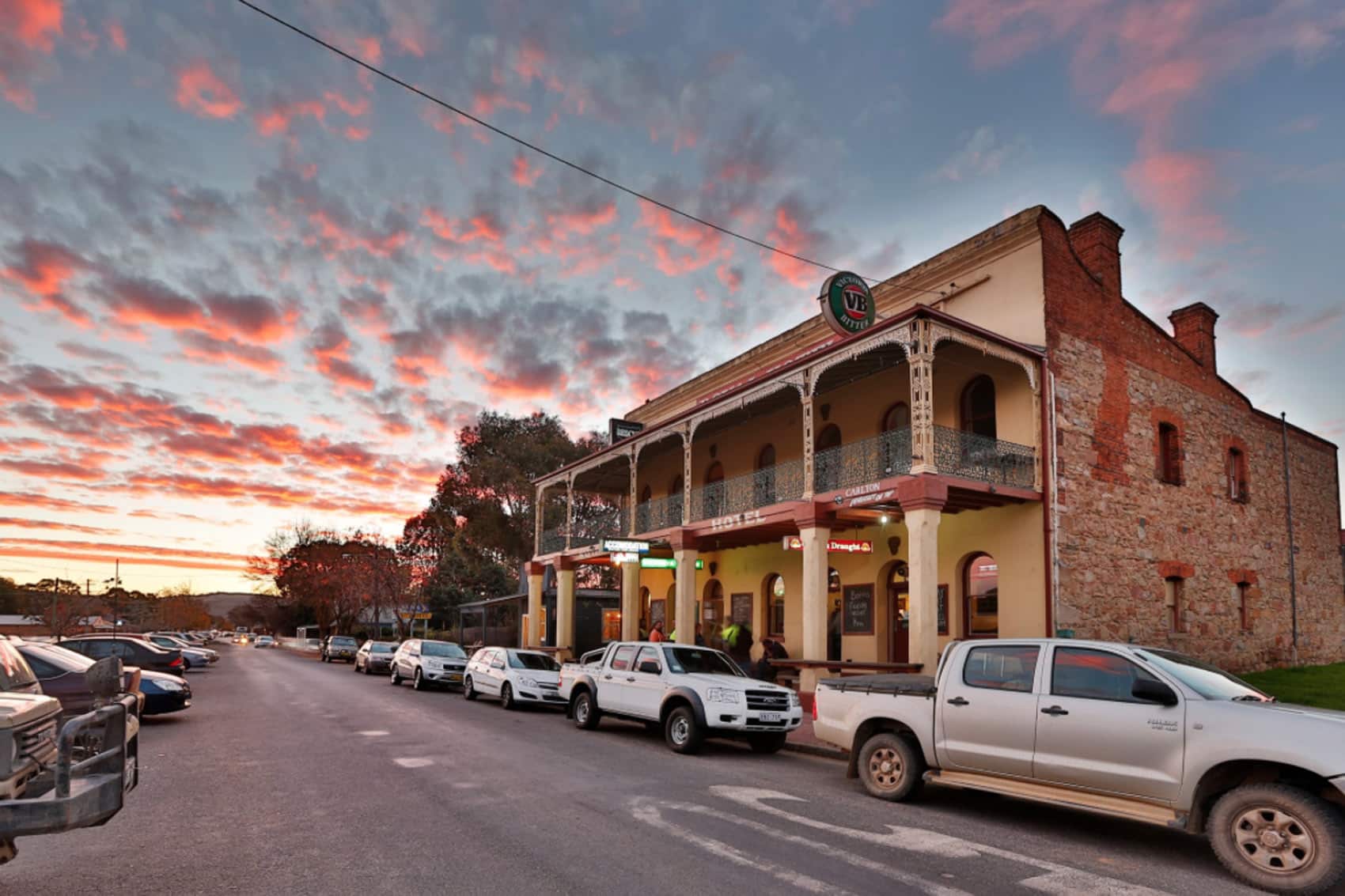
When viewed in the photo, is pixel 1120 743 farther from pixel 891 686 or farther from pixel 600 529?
pixel 600 529

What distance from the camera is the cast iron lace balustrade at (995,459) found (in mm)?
17500

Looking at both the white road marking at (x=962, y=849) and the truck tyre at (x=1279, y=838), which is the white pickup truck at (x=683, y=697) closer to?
the white road marking at (x=962, y=849)

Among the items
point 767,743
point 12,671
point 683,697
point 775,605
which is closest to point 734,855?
point 12,671

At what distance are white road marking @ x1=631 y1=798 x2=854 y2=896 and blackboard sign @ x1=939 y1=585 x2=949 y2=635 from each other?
12.1 m

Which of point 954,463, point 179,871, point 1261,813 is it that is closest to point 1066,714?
point 1261,813

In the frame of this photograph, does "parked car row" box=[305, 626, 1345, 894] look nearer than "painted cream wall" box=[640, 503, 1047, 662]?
Yes

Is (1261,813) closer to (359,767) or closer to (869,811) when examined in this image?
(869,811)

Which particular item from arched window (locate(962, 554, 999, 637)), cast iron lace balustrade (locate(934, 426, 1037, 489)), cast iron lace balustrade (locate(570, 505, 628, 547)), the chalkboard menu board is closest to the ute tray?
cast iron lace balustrade (locate(934, 426, 1037, 489))

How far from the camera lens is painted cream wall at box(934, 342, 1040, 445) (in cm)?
1834

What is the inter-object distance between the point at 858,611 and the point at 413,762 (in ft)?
42.7

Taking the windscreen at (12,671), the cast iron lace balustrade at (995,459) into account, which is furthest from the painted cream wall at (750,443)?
the windscreen at (12,671)

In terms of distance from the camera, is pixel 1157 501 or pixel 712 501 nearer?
pixel 1157 501

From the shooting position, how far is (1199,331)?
23312 millimetres

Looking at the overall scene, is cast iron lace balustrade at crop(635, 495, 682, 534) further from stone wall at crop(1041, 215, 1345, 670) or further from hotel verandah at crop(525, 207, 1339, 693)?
stone wall at crop(1041, 215, 1345, 670)
